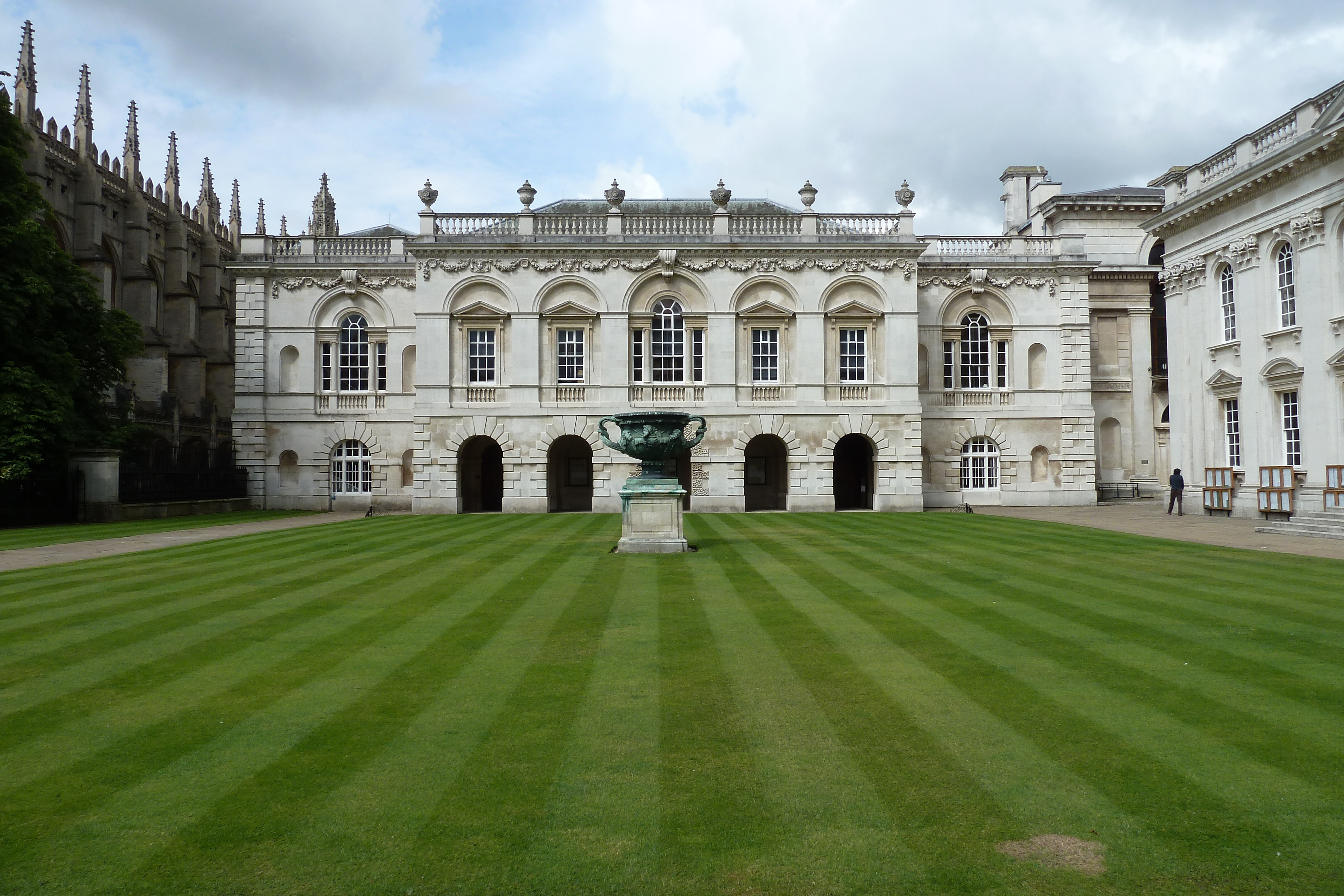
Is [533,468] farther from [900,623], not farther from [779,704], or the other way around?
[779,704]

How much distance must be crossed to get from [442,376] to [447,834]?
32652 millimetres

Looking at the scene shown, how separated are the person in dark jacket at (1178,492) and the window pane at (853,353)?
12.2m

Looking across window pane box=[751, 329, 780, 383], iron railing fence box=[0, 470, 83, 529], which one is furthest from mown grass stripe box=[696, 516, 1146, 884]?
iron railing fence box=[0, 470, 83, 529]

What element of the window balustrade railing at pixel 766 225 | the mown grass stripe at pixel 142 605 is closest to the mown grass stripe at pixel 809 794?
the mown grass stripe at pixel 142 605

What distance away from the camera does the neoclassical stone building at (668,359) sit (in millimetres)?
35656

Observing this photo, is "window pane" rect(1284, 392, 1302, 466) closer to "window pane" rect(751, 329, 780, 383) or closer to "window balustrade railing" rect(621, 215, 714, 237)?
"window pane" rect(751, 329, 780, 383)

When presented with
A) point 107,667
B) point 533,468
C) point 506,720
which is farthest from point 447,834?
point 533,468

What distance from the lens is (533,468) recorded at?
35750mm

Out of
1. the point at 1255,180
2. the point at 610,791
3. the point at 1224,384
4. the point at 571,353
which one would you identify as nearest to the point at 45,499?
the point at 571,353

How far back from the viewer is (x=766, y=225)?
3625cm

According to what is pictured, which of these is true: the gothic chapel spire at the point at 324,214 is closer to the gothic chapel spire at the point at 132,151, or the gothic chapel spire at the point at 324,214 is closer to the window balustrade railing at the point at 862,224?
the gothic chapel spire at the point at 132,151

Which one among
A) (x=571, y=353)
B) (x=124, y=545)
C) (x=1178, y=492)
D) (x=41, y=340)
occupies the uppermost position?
(x=571, y=353)

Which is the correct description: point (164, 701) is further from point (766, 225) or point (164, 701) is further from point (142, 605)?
point (766, 225)

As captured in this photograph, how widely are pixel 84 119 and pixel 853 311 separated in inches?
1650
